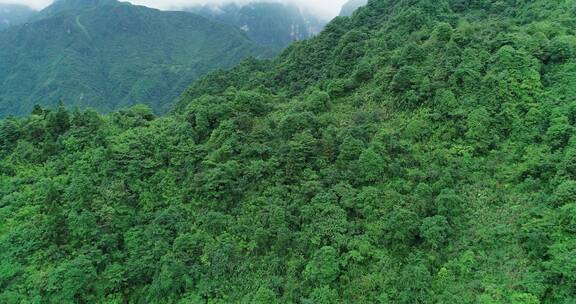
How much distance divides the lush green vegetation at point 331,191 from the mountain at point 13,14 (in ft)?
460

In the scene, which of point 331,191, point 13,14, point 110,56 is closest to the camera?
point 331,191

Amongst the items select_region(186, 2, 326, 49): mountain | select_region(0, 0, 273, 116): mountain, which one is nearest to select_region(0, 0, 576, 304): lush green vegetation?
select_region(0, 0, 273, 116): mountain

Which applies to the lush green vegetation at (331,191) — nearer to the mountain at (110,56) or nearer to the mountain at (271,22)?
the mountain at (110,56)

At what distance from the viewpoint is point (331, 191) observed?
68.4 feet

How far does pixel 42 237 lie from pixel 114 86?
251 ft

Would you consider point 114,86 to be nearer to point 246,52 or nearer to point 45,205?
point 246,52

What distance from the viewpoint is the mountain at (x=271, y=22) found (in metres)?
148

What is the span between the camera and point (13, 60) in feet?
315

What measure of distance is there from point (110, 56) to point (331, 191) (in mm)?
97159

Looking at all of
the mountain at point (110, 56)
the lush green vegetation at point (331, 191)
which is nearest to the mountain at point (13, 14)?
the mountain at point (110, 56)

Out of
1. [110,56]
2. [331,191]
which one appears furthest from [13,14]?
[331,191]

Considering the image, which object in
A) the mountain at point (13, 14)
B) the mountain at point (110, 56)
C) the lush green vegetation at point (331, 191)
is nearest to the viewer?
the lush green vegetation at point (331, 191)

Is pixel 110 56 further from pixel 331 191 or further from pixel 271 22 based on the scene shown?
pixel 331 191

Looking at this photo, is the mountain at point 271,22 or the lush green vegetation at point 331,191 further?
the mountain at point 271,22
